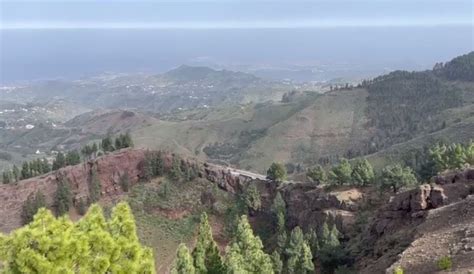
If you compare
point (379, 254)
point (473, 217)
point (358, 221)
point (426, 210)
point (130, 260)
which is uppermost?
point (130, 260)

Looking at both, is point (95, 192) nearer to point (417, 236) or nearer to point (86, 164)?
point (86, 164)

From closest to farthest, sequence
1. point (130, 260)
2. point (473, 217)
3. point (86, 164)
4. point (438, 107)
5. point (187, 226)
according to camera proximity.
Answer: point (130, 260) < point (473, 217) < point (187, 226) < point (86, 164) < point (438, 107)

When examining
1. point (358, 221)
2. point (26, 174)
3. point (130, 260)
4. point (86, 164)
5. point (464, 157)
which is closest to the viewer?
point (130, 260)

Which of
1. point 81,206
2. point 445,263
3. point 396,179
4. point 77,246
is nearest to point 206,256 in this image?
point 445,263

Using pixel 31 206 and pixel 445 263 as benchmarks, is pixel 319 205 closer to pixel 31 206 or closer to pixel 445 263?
pixel 31 206

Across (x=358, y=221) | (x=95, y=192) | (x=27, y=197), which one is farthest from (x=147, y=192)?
(x=358, y=221)

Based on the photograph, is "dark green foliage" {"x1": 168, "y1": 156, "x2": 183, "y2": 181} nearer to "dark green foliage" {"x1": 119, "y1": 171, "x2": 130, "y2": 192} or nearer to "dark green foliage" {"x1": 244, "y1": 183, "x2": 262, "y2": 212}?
"dark green foliage" {"x1": 119, "y1": 171, "x2": 130, "y2": 192}

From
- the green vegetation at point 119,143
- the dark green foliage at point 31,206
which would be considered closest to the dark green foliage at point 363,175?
the green vegetation at point 119,143
